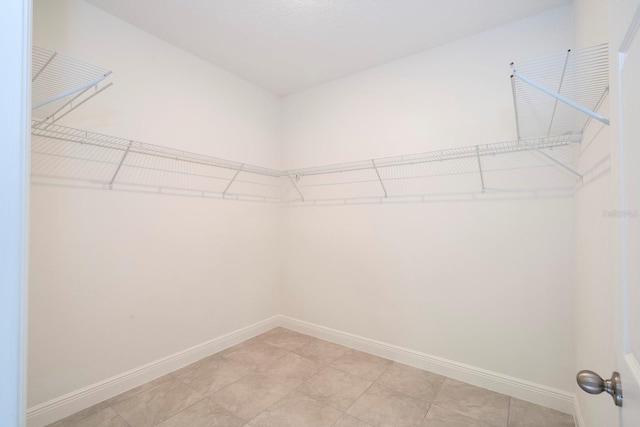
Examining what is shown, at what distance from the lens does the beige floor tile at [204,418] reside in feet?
5.35

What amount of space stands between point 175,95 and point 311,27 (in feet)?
3.91

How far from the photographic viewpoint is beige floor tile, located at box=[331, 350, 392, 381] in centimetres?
218

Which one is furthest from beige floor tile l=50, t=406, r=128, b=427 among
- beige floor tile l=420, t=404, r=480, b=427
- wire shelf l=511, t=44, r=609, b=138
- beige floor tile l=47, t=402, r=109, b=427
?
wire shelf l=511, t=44, r=609, b=138

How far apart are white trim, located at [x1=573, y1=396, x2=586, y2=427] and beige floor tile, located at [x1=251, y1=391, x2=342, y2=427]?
1.31m

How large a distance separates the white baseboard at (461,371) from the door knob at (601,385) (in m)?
1.58

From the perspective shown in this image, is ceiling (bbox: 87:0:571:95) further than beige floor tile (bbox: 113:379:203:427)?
Yes

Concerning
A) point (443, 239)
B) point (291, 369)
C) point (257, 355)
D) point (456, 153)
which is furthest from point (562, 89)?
point (257, 355)

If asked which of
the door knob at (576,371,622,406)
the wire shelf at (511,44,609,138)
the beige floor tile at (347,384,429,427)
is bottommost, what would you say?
the beige floor tile at (347,384,429,427)

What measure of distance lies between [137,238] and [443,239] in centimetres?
227

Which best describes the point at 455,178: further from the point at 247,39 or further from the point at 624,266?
the point at 247,39

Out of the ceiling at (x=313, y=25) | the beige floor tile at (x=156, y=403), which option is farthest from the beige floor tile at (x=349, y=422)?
the ceiling at (x=313, y=25)

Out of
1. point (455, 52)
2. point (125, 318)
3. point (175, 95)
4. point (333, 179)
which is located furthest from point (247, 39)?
point (125, 318)

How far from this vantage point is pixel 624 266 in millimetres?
562

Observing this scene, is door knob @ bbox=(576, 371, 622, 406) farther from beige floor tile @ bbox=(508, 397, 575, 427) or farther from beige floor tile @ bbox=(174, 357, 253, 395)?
beige floor tile @ bbox=(174, 357, 253, 395)
